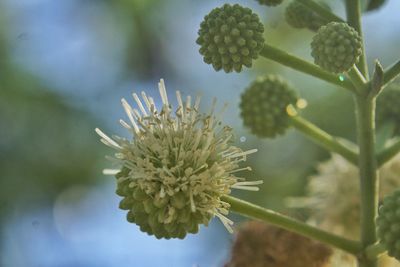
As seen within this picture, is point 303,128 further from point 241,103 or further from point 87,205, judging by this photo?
point 87,205

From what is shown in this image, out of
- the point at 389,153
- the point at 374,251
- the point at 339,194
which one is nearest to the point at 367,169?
the point at 389,153

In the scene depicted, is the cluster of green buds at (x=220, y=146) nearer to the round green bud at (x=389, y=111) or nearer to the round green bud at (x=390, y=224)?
the round green bud at (x=390, y=224)

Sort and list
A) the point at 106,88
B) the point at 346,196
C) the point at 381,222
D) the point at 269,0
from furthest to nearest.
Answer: the point at 106,88
the point at 346,196
the point at 269,0
the point at 381,222

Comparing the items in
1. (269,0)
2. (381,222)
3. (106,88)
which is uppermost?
(269,0)

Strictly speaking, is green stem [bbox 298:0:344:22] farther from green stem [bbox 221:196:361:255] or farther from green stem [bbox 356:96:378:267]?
green stem [bbox 221:196:361:255]

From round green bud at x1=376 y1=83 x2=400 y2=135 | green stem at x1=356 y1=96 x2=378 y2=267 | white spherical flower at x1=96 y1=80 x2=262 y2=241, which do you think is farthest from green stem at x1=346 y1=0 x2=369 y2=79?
round green bud at x1=376 y1=83 x2=400 y2=135

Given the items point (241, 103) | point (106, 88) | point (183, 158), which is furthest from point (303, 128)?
point (106, 88)

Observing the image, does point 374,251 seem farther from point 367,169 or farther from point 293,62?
point 293,62
